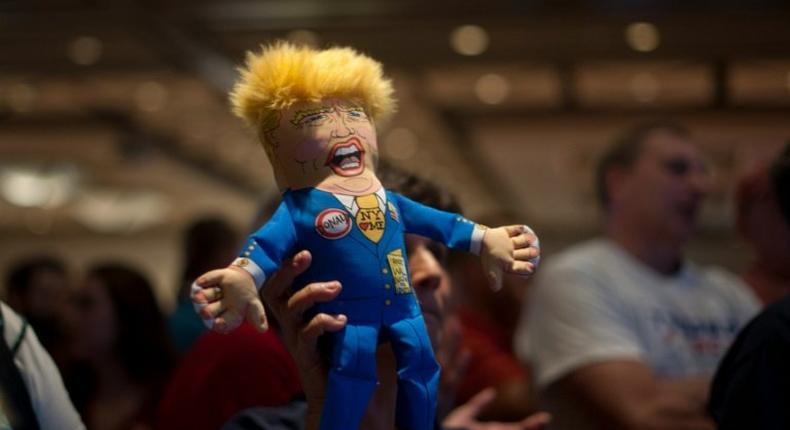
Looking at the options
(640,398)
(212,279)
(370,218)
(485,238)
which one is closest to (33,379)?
(212,279)

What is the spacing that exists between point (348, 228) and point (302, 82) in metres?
0.21

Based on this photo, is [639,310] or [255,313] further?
[639,310]

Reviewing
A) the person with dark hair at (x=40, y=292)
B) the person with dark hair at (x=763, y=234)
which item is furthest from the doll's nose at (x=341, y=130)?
the person with dark hair at (x=40, y=292)

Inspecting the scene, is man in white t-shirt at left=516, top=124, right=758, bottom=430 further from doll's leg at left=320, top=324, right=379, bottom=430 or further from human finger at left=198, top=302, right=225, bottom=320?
human finger at left=198, top=302, right=225, bottom=320

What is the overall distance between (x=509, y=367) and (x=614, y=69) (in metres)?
5.50

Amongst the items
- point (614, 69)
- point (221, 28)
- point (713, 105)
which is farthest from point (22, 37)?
point (713, 105)

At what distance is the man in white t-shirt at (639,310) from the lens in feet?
8.96

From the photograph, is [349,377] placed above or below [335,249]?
below

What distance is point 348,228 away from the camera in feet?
4.66

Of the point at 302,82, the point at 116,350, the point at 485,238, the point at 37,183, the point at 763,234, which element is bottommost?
the point at 763,234

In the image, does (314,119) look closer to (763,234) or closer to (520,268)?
(520,268)

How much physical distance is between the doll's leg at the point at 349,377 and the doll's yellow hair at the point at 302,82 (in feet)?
1.03

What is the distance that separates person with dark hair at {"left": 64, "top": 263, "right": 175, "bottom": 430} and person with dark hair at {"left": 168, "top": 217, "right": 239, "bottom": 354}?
27cm

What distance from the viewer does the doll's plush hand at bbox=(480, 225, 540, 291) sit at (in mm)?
1446
